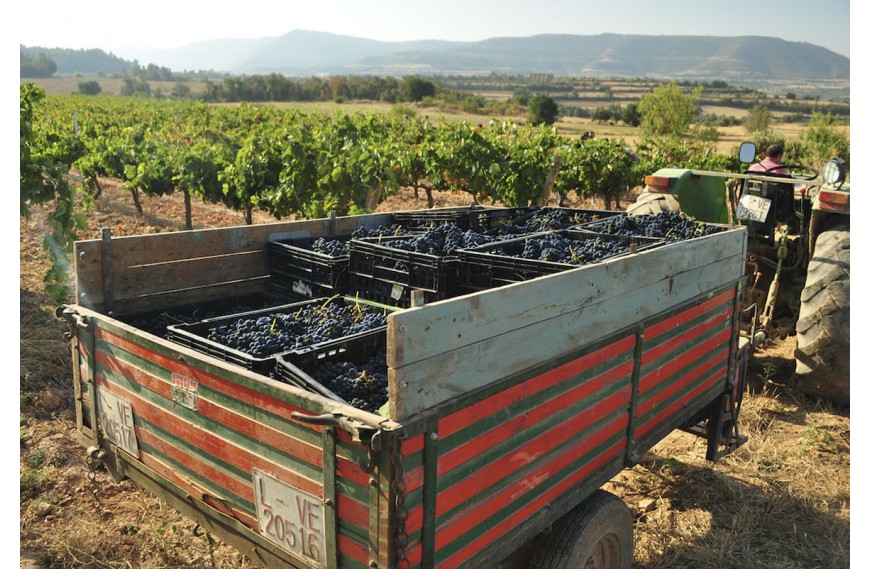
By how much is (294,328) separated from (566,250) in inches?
59.9

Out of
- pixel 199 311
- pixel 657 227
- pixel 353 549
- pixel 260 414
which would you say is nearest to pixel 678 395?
pixel 657 227

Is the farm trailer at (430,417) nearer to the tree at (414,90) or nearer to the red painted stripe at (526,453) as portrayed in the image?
the red painted stripe at (526,453)

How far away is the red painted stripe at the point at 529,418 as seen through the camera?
2174 millimetres

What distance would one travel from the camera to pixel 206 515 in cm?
265

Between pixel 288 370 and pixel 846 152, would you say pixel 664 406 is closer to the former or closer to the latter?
pixel 288 370

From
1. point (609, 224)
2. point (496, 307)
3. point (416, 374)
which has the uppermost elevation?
point (609, 224)

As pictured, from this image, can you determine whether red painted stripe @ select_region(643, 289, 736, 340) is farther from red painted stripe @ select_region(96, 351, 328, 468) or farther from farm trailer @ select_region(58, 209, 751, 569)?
red painted stripe @ select_region(96, 351, 328, 468)

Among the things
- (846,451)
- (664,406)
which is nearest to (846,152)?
(846,451)

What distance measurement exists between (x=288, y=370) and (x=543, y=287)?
100 centimetres

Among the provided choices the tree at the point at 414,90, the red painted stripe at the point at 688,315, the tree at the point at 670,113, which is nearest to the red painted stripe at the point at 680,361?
the red painted stripe at the point at 688,315

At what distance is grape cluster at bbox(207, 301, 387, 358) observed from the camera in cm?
294

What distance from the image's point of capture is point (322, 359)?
2.87m

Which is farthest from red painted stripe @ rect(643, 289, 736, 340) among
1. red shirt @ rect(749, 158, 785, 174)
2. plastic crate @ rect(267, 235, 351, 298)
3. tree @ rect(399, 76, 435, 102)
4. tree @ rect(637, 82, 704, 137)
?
tree @ rect(399, 76, 435, 102)

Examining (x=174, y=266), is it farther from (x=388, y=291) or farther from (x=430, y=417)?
(x=430, y=417)
